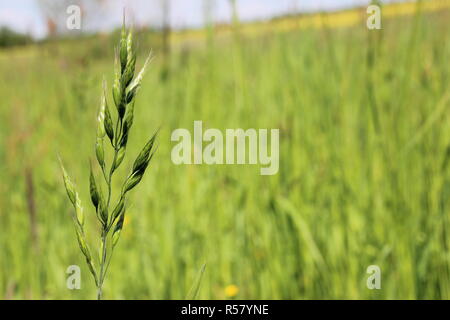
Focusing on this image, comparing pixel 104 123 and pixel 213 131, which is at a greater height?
pixel 213 131

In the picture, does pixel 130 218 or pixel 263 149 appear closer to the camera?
pixel 263 149

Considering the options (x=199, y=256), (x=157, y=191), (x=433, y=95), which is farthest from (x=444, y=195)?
(x=157, y=191)

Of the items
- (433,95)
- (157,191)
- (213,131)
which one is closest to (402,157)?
(433,95)

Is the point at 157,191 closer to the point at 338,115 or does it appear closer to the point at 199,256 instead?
the point at 199,256

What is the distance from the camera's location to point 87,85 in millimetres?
1377

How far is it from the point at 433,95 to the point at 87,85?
966 millimetres

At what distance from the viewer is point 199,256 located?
43.1 inches

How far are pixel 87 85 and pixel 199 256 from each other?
24.6 inches
